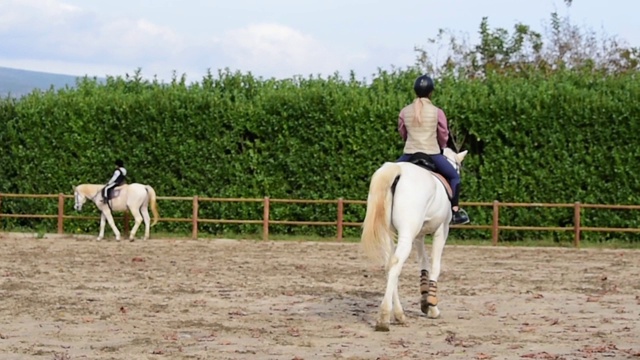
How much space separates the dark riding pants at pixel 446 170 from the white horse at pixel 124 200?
14882 millimetres

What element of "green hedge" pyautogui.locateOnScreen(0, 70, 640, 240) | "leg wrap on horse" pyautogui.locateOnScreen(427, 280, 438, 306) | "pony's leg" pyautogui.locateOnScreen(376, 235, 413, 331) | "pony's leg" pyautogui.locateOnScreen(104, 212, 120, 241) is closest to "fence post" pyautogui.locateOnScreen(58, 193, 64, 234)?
"green hedge" pyautogui.locateOnScreen(0, 70, 640, 240)

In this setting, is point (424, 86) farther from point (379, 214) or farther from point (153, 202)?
point (153, 202)

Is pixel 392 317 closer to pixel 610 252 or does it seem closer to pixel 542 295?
pixel 542 295

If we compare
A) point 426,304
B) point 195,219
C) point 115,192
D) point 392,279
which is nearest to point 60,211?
point 115,192

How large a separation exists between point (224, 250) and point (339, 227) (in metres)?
3.86

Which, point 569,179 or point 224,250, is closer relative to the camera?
point 224,250

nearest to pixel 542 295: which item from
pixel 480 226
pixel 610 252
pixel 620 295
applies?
pixel 620 295

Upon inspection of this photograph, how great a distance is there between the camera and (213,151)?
2761 cm

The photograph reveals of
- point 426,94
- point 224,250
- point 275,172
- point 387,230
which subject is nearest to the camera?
point 387,230

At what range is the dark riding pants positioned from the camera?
38.8 ft

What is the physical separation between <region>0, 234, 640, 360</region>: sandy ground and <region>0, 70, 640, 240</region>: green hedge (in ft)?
13.4

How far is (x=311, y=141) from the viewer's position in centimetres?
2716

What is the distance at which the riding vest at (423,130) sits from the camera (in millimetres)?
11797

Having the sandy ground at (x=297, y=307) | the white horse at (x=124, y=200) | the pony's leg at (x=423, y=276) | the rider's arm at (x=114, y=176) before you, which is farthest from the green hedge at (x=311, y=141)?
the pony's leg at (x=423, y=276)
